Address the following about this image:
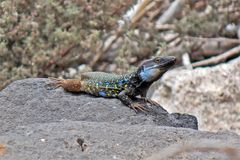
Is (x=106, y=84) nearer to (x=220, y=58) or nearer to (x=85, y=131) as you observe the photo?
(x=85, y=131)

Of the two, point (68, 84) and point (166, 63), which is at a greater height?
point (166, 63)

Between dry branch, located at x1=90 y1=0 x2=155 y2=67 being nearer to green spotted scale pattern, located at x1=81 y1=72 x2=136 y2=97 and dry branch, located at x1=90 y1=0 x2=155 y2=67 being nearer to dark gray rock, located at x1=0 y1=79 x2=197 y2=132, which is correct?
green spotted scale pattern, located at x1=81 y1=72 x2=136 y2=97

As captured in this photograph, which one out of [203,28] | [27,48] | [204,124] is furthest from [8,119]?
[203,28]

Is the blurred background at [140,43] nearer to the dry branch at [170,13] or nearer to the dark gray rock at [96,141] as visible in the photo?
the dry branch at [170,13]

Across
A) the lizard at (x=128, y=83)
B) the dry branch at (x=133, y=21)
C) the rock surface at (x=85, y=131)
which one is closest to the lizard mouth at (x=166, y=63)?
the lizard at (x=128, y=83)

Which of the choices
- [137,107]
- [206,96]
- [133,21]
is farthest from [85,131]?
[133,21]

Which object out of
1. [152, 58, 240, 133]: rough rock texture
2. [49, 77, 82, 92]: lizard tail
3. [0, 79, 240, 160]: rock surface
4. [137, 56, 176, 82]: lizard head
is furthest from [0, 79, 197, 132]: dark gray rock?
[152, 58, 240, 133]: rough rock texture
